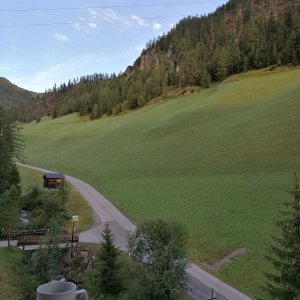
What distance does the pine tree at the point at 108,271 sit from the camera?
88.7ft

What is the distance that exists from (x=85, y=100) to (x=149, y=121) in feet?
256

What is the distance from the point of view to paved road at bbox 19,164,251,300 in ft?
85.3

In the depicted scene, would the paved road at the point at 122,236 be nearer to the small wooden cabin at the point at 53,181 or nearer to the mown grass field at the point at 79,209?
the mown grass field at the point at 79,209

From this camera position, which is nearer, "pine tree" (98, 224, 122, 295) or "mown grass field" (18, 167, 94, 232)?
"pine tree" (98, 224, 122, 295)

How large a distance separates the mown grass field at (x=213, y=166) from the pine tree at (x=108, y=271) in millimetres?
7302

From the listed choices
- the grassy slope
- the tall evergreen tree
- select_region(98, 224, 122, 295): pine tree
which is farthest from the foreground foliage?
A: the tall evergreen tree

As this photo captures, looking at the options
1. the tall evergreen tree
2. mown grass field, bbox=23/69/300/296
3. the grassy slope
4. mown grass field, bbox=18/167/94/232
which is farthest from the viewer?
the tall evergreen tree

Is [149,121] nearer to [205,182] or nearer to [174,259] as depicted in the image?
[205,182]

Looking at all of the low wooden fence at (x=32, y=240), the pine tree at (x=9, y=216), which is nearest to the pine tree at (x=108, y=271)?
the low wooden fence at (x=32, y=240)

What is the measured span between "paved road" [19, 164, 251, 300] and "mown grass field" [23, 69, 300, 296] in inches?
43.6

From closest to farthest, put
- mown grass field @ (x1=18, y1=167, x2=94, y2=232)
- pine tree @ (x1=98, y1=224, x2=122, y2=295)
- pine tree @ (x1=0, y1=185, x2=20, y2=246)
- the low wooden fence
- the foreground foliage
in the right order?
the foreground foliage < pine tree @ (x1=98, y1=224, x2=122, y2=295) < the low wooden fence < pine tree @ (x1=0, y1=185, x2=20, y2=246) < mown grass field @ (x1=18, y1=167, x2=94, y2=232)

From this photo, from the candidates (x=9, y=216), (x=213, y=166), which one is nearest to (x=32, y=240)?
(x=9, y=216)

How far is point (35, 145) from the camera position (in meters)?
117

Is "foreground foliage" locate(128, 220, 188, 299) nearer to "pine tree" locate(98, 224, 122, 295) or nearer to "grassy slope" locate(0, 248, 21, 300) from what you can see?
"pine tree" locate(98, 224, 122, 295)
